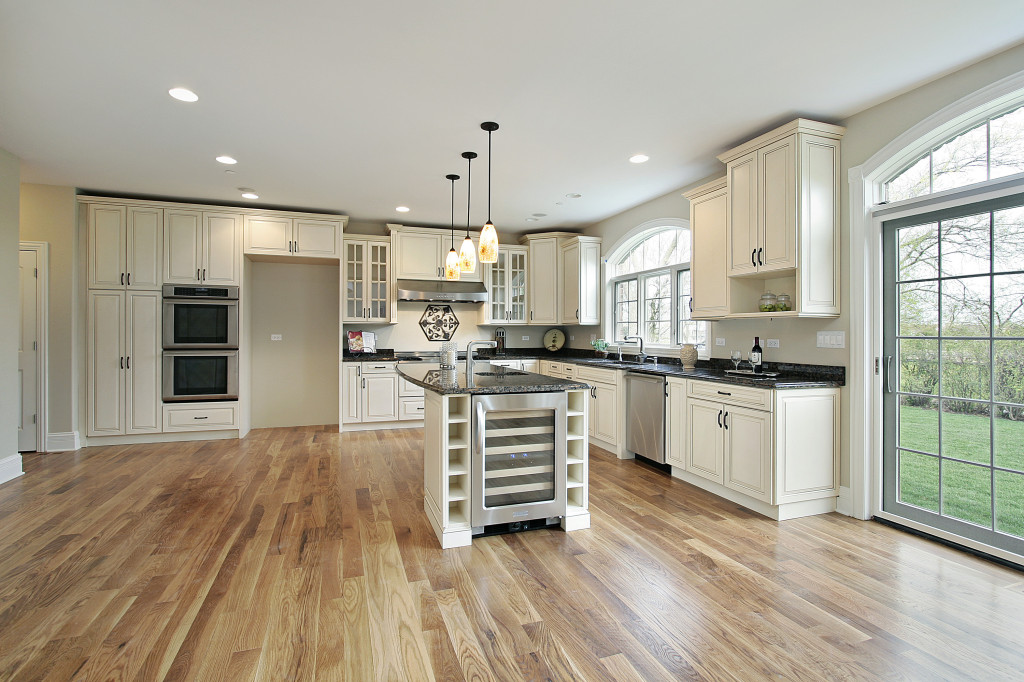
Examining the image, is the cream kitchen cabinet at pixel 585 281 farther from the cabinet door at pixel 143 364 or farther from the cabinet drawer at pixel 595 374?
the cabinet door at pixel 143 364

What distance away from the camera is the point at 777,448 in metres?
3.14

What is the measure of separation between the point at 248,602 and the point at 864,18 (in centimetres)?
378

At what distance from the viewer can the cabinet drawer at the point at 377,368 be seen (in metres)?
5.95

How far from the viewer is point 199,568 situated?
2508 millimetres

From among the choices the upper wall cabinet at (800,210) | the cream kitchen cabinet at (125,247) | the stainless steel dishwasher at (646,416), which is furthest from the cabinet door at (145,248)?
the upper wall cabinet at (800,210)

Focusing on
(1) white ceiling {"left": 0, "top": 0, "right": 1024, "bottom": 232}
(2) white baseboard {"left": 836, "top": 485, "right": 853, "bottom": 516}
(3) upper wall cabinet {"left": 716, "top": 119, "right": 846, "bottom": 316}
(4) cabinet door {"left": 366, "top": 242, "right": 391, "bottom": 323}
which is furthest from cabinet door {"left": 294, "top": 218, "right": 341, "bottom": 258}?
(2) white baseboard {"left": 836, "top": 485, "right": 853, "bottom": 516}

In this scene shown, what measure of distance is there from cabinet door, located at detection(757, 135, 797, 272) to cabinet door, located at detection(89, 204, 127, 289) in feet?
19.6

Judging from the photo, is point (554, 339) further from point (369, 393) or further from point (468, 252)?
point (468, 252)

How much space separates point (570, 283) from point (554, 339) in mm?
977

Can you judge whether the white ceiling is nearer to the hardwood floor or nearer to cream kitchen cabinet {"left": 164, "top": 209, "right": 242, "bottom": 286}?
cream kitchen cabinet {"left": 164, "top": 209, "right": 242, "bottom": 286}

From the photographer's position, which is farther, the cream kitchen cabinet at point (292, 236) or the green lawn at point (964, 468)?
the cream kitchen cabinet at point (292, 236)

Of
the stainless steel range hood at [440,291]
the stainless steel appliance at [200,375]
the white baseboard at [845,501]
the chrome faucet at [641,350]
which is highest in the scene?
the stainless steel range hood at [440,291]

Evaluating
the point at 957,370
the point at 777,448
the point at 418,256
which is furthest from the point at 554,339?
the point at 957,370

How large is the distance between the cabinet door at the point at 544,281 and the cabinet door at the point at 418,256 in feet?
4.09
